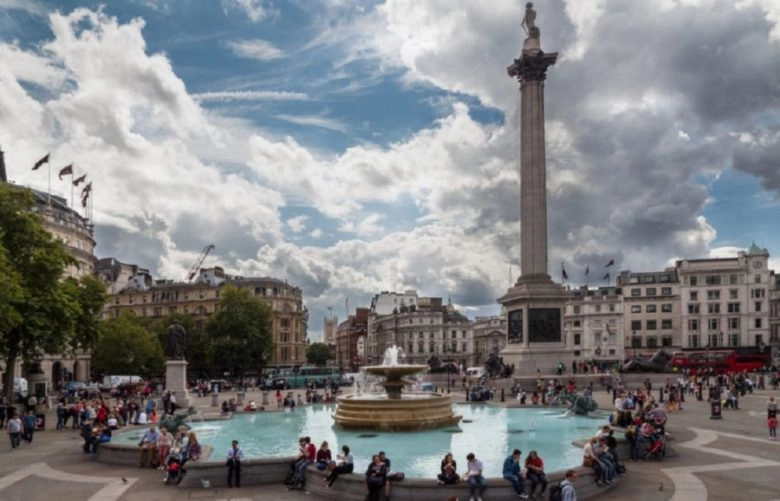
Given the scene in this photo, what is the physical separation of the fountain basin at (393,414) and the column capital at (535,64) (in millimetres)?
38363

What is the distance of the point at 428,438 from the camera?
26.3m

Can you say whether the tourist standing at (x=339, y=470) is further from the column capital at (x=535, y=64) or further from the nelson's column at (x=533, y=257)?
the column capital at (x=535, y=64)

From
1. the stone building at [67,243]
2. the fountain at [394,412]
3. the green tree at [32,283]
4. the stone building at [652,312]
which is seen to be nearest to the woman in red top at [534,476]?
the fountain at [394,412]

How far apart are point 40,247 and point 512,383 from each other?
3255 centimetres

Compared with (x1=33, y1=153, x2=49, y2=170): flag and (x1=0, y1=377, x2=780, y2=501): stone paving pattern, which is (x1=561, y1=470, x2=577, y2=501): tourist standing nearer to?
(x1=0, y1=377, x2=780, y2=501): stone paving pattern

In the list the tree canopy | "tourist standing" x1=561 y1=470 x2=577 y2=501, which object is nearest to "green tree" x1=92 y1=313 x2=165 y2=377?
the tree canopy

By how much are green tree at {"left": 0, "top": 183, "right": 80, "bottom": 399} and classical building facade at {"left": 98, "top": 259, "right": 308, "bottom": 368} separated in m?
68.3

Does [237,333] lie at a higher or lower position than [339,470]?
higher

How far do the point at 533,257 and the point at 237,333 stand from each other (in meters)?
47.2

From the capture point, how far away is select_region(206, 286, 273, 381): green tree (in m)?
89.7

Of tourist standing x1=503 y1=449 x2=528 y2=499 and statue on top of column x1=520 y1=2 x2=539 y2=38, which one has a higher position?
statue on top of column x1=520 y1=2 x2=539 y2=38

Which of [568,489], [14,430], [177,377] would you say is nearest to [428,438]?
[568,489]

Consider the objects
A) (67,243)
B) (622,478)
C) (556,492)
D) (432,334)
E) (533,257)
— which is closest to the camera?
(556,492)

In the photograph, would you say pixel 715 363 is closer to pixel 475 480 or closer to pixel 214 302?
pixel 475 480
